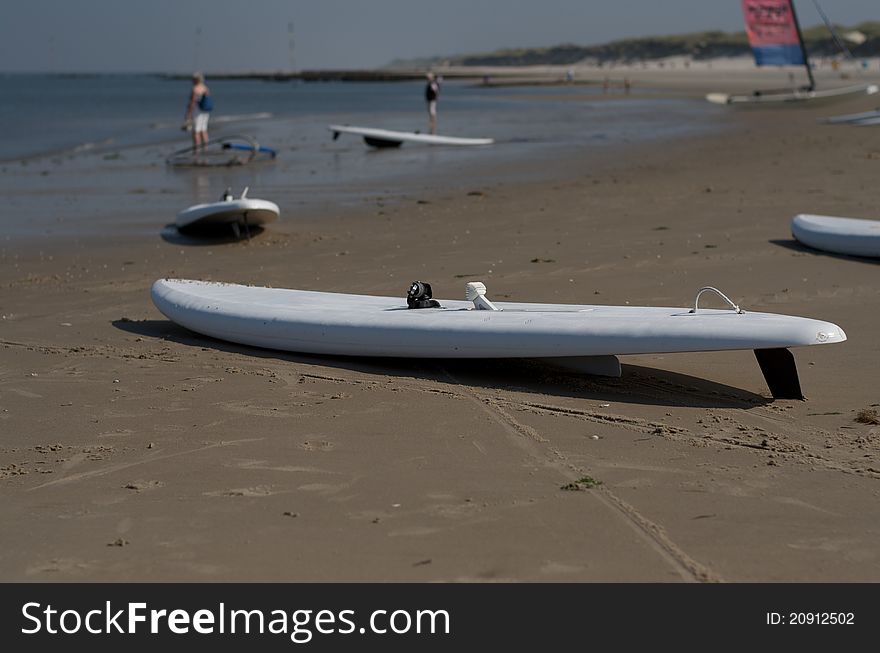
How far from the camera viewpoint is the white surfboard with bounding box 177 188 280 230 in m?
10.6

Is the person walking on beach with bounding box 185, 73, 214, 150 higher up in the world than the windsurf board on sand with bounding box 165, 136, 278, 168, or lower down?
higher up

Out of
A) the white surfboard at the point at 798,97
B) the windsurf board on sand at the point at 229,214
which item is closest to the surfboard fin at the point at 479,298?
the windsurf board on sand at the point at 229,214

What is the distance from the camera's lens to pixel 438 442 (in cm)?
505

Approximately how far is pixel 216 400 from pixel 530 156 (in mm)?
13856

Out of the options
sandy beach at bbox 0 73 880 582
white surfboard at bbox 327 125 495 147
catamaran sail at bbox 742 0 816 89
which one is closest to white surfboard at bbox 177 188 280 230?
sandy beach at bbox 0 73 880 582

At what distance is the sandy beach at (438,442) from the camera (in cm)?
387

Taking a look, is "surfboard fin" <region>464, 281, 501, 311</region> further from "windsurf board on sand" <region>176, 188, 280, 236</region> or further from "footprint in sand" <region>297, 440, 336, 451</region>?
"windsurf board on sand" <region>176, 188, 280, 236</region>

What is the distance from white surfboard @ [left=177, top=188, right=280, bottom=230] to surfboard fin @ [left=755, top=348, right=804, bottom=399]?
6.29m

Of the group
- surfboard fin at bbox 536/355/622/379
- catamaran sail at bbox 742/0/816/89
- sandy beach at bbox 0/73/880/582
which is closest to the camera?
sandy beach at bbox 0/73/880/582

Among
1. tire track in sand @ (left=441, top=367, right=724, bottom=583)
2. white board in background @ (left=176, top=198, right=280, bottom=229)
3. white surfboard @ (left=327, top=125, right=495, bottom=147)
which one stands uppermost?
white surfboard @ (left=327, top=125, right=495, bottom=147)

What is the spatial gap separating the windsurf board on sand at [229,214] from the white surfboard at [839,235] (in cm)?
503

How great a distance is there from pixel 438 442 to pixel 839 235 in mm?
5244

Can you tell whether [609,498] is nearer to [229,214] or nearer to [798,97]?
[229,214]
